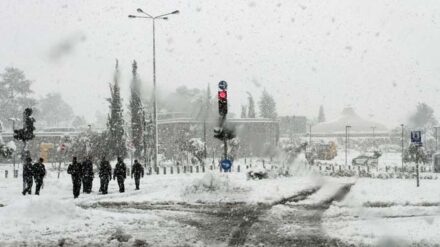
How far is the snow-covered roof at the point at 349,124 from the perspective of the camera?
141125 millimetres

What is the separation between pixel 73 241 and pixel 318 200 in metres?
11.0

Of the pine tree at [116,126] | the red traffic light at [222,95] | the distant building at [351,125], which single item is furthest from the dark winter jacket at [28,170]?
the distant building at [351,125]

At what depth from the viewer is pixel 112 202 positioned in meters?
18.8

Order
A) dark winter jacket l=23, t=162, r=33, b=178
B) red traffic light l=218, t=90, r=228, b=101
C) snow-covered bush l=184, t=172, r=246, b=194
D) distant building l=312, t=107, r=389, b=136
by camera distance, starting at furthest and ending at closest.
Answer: distant building l=312, t=107, r=389, b=136
dark winter jacket l=23, t=162, r=33, b=178
snow-covered bush l=184, t=172, r=246, b=194
red traffic light l=218, t=90, r=228, b=101

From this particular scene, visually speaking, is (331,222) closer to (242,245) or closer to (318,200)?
(242,245)

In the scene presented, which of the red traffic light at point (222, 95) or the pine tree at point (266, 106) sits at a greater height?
the pine tree at point (266, 106)

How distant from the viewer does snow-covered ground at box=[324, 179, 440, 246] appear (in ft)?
35.2

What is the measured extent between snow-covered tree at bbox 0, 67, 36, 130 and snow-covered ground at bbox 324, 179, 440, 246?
89.0 metres

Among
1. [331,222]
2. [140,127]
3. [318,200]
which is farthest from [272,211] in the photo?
[140,127]

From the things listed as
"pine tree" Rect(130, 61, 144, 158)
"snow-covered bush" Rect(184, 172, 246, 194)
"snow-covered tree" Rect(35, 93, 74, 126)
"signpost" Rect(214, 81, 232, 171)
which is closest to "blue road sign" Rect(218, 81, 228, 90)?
"signpost" Rect(214, 81, 232, 171)

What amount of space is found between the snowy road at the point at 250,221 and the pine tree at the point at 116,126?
114ft

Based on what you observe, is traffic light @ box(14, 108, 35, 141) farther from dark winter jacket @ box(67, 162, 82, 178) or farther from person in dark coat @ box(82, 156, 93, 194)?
person in dark coat @ box(82, 156, 93, 194)

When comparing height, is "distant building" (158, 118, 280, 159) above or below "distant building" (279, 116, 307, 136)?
below

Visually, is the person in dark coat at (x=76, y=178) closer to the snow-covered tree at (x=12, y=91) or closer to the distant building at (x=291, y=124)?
the snow-covered tree at (x=12, y=91)
